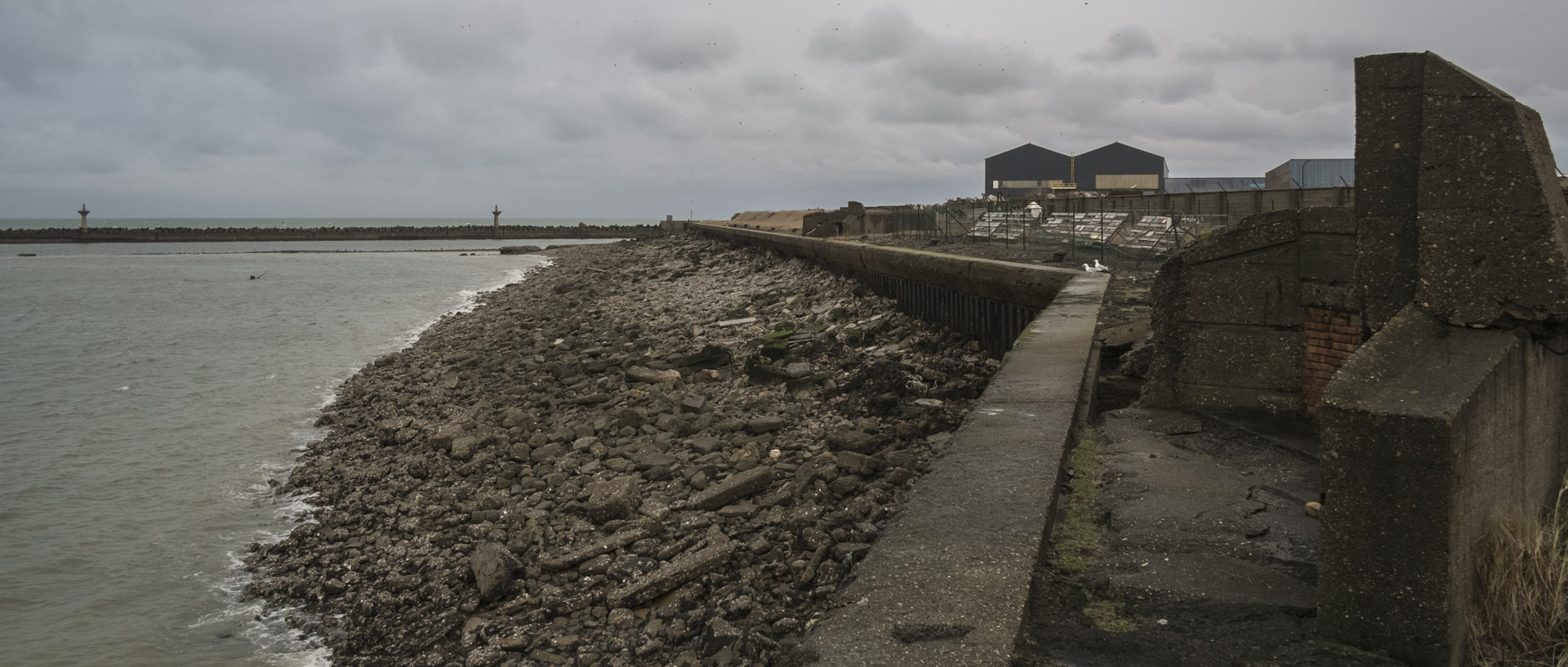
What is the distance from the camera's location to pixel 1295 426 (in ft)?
16.7

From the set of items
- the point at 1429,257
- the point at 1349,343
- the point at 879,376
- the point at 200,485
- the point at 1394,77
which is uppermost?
the point at 1394,77

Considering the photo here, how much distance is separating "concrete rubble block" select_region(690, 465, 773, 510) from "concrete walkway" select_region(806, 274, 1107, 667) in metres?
1.58

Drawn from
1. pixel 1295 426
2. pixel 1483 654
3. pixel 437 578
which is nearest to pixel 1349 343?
pixel 1295 426

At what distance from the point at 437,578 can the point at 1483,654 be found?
5285mm

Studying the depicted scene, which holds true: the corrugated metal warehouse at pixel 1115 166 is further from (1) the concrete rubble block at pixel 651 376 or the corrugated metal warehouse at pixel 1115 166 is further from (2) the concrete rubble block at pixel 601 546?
(2) the concrete rubble block at pixel 601 546

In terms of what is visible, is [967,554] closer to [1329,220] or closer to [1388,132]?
[1388,132]

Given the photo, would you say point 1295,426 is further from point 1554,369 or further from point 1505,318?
point 1505,318

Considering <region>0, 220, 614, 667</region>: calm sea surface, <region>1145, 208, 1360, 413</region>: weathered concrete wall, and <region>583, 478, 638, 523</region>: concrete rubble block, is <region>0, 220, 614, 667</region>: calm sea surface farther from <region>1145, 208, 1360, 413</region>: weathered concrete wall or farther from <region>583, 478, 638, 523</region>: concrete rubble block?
<region>1145, 208, 1360, 413</region>: weathered concrete wall

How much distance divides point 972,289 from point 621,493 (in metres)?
5.26

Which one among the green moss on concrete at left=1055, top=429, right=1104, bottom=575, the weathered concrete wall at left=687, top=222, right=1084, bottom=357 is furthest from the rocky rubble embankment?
the green moss on concrete at left=1055, top=429, right=1104, bottom=575

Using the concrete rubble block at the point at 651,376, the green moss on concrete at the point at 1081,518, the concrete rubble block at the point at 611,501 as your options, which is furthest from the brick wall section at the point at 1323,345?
the concrete rubble block at the point at 651,376

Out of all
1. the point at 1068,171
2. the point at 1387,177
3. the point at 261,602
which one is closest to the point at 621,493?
the point at 261,602

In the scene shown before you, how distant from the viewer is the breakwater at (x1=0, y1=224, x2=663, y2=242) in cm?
9100

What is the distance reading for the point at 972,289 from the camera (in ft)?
34.4
